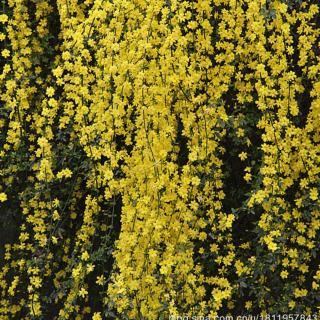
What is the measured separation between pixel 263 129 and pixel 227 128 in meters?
0.22

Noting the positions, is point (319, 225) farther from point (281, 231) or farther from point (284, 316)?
point (284, 316)

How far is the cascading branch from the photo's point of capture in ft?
7.36

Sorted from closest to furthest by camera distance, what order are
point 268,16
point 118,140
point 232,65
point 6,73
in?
point 268,16 < point 232,65 < point 118,140 < point 6,73

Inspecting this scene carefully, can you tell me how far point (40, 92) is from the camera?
296 centimetres

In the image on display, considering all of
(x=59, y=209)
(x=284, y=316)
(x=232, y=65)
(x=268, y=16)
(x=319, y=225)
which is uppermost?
(x=268, y=16)

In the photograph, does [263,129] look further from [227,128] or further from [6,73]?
[6,73]

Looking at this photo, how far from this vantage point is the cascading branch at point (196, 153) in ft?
7.36

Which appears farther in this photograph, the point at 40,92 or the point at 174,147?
the point at 40,92

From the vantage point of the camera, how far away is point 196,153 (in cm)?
224

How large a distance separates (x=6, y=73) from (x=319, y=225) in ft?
6.36

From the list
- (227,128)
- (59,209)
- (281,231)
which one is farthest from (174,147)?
(59,209)

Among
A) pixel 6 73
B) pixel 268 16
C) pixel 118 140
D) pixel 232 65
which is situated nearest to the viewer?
pixel 268 16

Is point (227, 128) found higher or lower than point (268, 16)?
lower

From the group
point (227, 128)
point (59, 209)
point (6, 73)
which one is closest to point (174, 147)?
point (227, 128)
